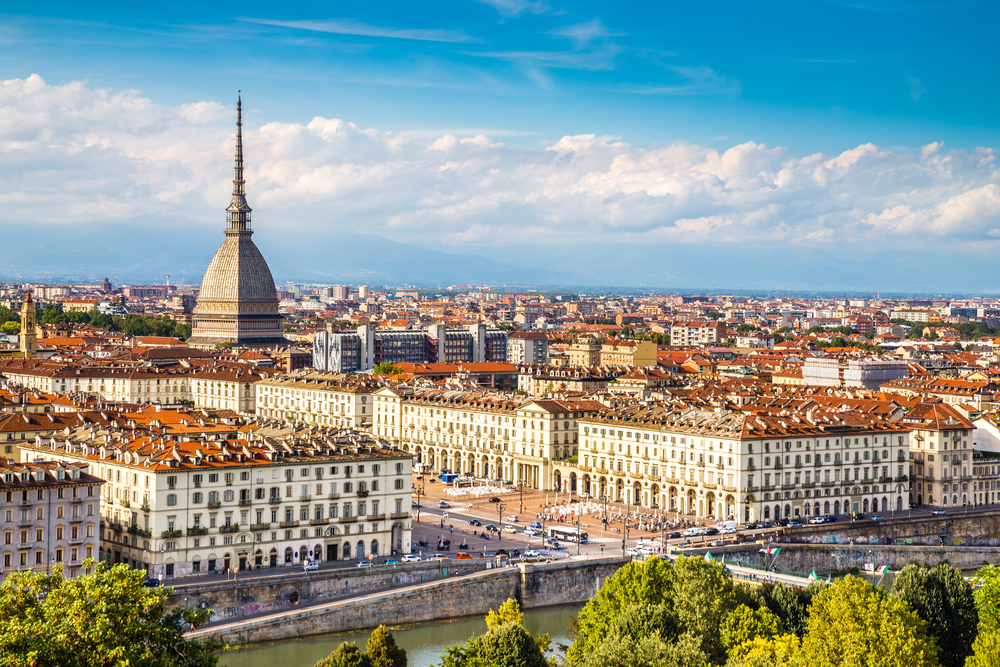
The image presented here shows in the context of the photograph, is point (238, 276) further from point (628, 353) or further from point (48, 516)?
point (48, 516)

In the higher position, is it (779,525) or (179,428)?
(179,428)

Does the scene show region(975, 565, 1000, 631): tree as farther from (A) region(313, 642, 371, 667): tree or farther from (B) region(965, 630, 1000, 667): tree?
(A) region(313, 642, 371, 667): tree

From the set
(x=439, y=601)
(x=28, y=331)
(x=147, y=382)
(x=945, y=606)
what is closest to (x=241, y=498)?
(x=439, y=601)

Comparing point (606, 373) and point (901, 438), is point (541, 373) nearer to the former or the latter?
point (606, 373)

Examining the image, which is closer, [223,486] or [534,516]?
[223,486]

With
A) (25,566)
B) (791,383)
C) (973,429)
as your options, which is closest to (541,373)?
(791,383)
